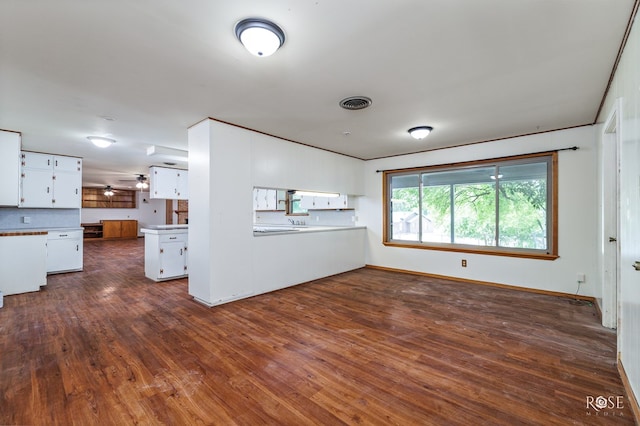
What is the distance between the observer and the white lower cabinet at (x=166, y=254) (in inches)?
199

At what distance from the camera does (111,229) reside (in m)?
12.4

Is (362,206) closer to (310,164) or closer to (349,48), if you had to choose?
(310,164)

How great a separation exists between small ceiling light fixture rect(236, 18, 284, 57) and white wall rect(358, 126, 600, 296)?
171 inches

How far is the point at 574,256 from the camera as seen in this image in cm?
411

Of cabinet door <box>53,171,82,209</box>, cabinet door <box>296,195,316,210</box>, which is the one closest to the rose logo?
cabinet door <box>296,195,316,210</box>

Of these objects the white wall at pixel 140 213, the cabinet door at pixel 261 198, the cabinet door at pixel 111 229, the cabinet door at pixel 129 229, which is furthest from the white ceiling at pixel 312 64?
the white wall at pixel 140 213

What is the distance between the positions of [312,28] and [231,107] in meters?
1.73

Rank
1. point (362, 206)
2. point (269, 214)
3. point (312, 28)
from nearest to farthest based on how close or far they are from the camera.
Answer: point (312, 28)
point (362, 206)
point (269, 214)

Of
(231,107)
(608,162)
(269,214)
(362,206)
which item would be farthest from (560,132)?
(269,214)

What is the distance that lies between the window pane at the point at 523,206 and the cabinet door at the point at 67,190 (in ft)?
27.8

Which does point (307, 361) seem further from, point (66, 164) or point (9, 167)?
point (66, 164)

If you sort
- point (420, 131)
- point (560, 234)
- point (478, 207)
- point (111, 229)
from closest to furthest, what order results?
point (420, 131) → point (560, 234) → point (478, 207) → point (111, 229)

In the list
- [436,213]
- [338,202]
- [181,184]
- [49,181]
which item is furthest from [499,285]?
[49,181]

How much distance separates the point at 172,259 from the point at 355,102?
4304 mm
